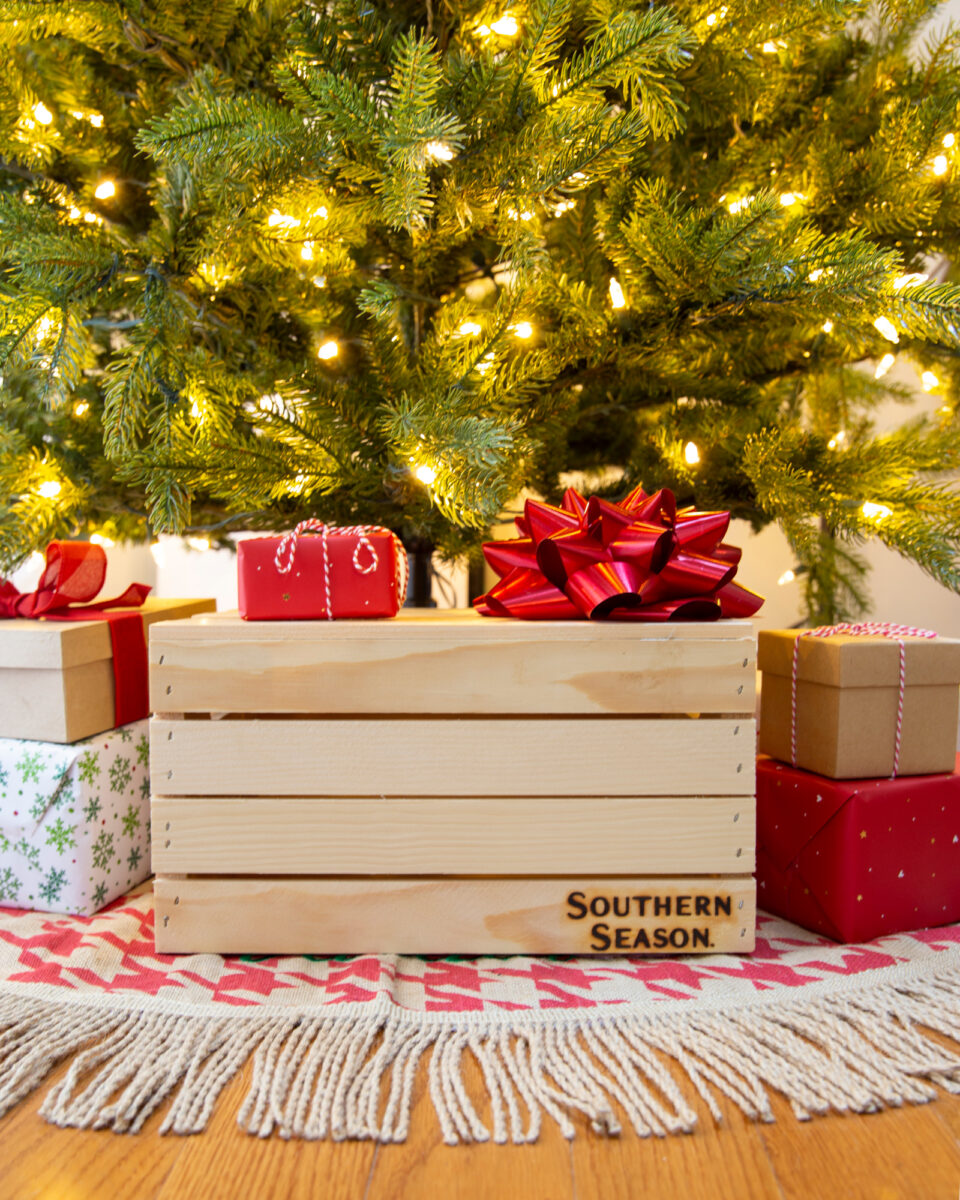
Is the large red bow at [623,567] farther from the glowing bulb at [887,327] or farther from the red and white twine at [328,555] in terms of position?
the glowing bulb at [887,327]

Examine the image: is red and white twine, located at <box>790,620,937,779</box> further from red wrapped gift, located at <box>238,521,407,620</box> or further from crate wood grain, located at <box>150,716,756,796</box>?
red wrapped gift, located at <box>238,521,407,620</box>

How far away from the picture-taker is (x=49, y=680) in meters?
0.87

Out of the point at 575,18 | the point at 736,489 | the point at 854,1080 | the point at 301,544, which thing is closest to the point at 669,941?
the point at 854,1080

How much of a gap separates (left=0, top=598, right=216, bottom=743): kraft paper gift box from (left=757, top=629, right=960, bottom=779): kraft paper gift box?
0.73 meters

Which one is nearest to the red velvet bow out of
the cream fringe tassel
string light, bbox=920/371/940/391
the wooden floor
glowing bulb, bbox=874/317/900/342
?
the cream fringe tassel

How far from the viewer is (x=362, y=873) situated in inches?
31.0

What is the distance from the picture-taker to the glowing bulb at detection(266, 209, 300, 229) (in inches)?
34.5

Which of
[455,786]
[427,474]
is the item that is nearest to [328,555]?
[427,474]

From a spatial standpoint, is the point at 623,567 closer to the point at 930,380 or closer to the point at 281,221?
the point at 281,221

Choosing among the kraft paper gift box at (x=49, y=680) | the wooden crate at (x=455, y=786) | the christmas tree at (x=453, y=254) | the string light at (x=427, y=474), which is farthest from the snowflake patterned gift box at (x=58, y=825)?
the string light at (x=427, y=474)

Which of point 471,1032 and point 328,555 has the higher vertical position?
point 328,555

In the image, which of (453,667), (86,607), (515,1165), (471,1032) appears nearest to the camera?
(515,1165)

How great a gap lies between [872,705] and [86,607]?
0.85 m

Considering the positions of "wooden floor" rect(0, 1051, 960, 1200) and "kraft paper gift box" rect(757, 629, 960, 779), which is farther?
"kraft paper gift box" rect(757, 629, 960, 779)
